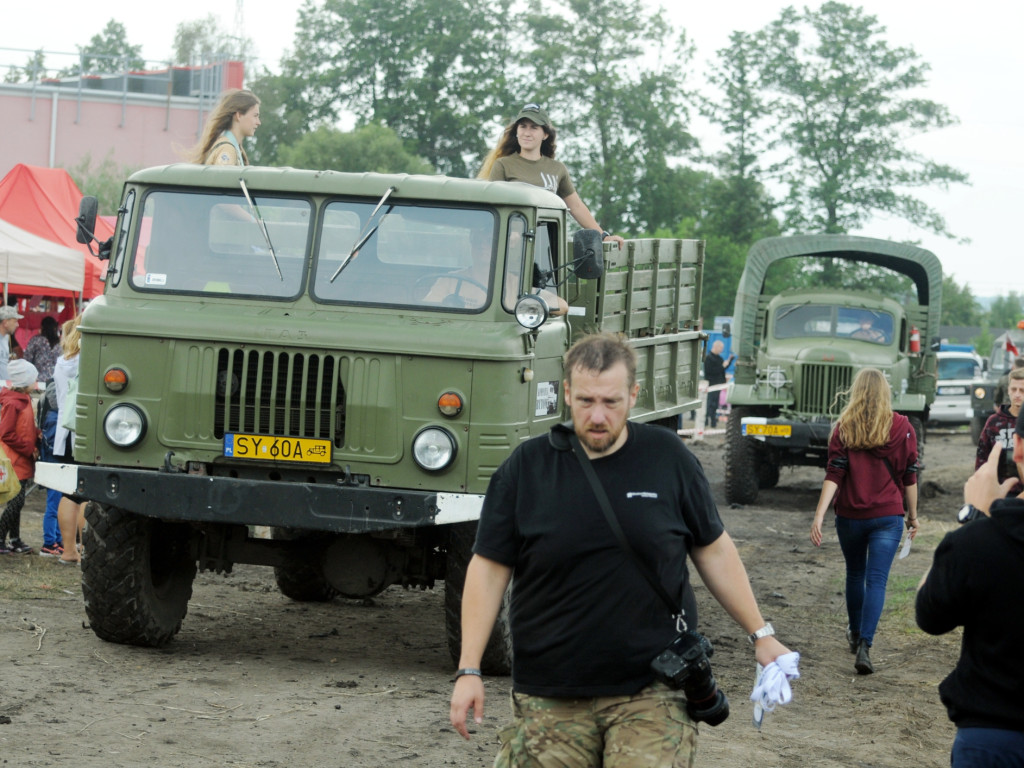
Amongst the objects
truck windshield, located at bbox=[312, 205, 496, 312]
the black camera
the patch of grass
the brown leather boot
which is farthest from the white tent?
the black camera

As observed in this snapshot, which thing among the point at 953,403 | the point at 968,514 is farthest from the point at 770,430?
the point at 953,403

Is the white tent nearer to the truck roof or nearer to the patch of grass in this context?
the patch of grass

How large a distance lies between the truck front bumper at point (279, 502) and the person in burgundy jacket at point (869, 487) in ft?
7.97

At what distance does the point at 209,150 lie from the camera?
331 inches

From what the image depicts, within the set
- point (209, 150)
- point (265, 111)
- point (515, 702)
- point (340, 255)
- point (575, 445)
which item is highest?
point (265, 111)

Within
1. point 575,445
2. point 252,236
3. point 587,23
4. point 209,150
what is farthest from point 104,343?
point 587,23

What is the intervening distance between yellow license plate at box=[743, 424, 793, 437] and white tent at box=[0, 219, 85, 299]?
7.60 m

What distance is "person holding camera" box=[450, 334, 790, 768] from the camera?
374 cm

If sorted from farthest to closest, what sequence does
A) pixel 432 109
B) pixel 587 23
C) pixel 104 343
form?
pixel 432 109
pixel 587 23
pixel 104 343

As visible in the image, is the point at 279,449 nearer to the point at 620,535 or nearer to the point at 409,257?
the point at 409,257

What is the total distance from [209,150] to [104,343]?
155 centimetres

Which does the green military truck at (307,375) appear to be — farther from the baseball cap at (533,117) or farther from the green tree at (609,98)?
the green tree at (609,98)

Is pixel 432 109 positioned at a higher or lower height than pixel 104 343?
higher

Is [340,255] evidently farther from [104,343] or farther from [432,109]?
[432,109]
